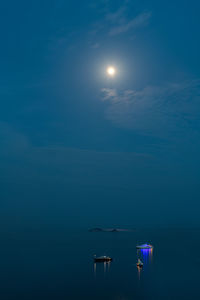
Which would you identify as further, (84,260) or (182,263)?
(84,260)

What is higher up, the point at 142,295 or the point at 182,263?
the point at 182,263

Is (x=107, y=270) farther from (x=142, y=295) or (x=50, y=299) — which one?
(x=50, y=299)

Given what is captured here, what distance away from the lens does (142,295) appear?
2219 inches

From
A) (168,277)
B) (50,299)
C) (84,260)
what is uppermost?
(84,260)

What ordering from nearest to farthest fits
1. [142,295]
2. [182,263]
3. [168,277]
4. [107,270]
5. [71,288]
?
[142,295], [71,288], [168,277], [107,270], [182,263]

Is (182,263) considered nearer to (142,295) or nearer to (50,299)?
(142,295)

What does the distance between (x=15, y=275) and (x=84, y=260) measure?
34.9 metres

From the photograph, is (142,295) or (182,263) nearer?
(142,295)

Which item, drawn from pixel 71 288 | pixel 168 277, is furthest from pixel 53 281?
pixel 168 277

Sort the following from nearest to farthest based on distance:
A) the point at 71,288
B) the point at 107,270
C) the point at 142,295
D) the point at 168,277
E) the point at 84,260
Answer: the point at 142,295 → the point at 71,288 → the point at 168,277 → the point at 107,270 → the point at 84,260

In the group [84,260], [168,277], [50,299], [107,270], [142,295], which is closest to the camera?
[50,299]

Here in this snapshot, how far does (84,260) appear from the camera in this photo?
10400cm

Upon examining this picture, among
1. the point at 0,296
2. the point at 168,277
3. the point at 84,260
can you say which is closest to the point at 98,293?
the point at 0,296

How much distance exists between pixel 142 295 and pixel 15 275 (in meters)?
37.6
